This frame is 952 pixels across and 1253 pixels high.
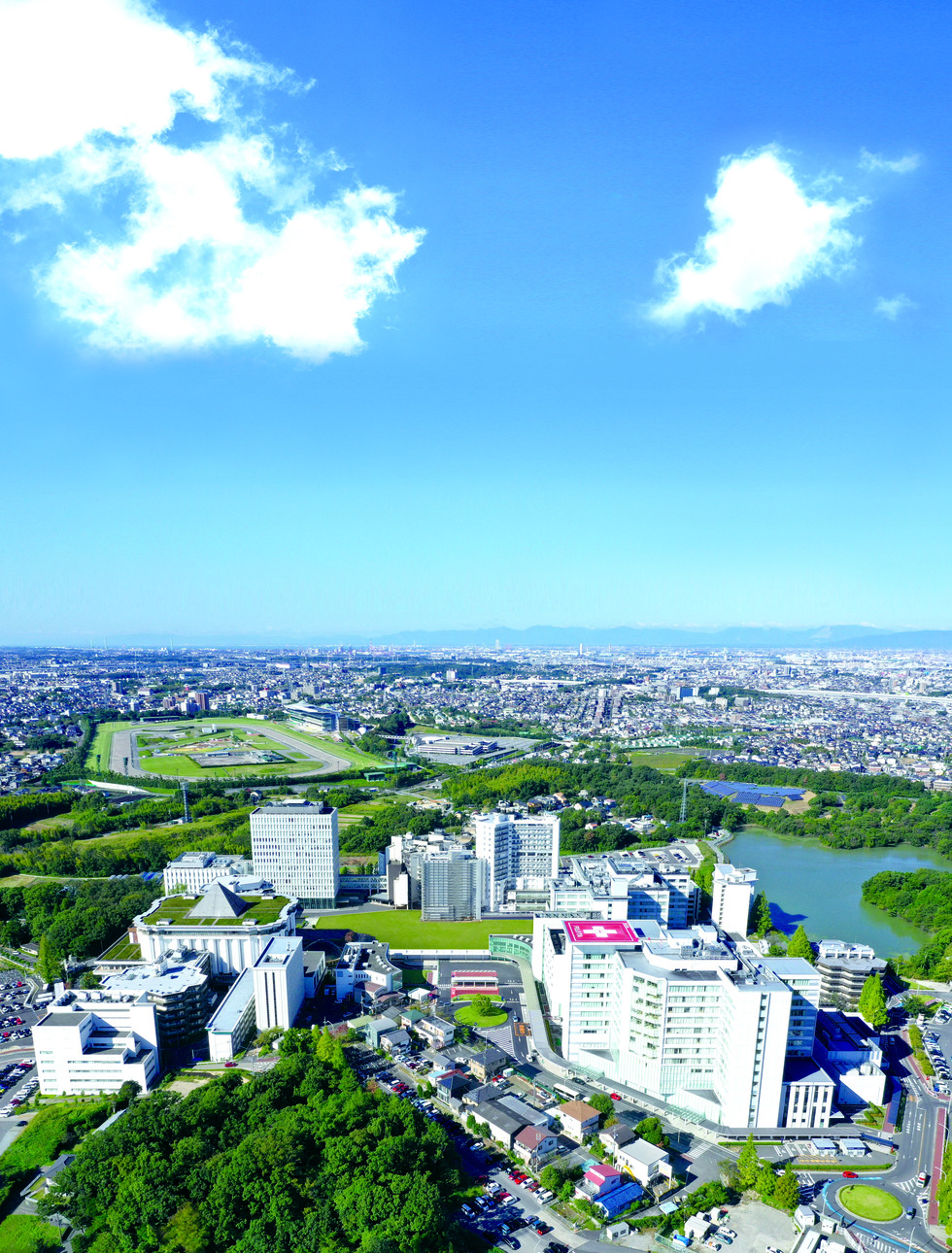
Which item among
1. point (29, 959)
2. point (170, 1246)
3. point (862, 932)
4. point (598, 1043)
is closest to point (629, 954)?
point (598, 1043)

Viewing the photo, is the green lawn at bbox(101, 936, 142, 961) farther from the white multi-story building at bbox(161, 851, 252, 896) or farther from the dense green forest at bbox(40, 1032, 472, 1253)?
the dense green forest at bbox(40, 1032, 472, 1253)

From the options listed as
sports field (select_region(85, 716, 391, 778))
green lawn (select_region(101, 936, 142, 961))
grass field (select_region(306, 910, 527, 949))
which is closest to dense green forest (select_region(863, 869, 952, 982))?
grass field (select_region(306, 910, 527, 949))

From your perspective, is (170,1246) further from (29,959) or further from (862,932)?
(862,932)

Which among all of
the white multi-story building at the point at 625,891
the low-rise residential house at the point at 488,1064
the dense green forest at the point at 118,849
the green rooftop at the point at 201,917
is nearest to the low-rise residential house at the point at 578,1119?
the low-rise residential house at the point at 488,1064

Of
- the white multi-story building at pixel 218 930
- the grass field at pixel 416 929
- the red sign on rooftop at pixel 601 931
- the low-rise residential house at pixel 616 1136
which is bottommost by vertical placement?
the grass field at pixel 416 929

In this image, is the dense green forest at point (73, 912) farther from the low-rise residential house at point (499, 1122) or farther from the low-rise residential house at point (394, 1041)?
the low-rise residential house at point (499, 1122)
